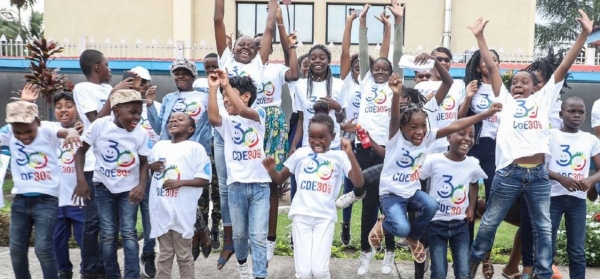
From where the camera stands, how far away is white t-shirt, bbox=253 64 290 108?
18.7 feet

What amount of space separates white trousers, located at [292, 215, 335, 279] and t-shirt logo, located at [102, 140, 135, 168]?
57.9 inches

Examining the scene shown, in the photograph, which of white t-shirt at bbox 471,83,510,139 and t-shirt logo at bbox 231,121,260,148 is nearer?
t-shirt logo at bbox 231,121,260,148

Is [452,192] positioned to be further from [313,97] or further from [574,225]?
[313,97]

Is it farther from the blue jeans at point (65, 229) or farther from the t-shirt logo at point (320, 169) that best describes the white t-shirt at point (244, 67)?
the blue jeans at point (65, 229)

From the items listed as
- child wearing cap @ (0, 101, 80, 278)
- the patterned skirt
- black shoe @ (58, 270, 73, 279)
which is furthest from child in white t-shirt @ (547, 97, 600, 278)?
black shoe @ (58, 270, 73, 279)

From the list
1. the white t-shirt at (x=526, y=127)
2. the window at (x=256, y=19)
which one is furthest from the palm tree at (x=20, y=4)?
the white t-shirt at (x=526, y=127)

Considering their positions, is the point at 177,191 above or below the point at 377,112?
below

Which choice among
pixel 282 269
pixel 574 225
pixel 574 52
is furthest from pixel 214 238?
pixel 574 52

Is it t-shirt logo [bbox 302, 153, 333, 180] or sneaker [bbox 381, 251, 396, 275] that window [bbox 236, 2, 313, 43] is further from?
t-shirt logo [bbox 302, 153, 333, 180]

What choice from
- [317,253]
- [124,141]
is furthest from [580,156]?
[124,141]

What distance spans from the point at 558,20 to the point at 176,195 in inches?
1272

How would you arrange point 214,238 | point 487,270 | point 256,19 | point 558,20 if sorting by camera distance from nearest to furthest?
point 487,270
point 214,238
point 256,19
point 558,20

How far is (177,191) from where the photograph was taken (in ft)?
15.3

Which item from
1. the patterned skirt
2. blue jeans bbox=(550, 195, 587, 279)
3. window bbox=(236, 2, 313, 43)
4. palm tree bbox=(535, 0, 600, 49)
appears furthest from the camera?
palm tree bbox=(535, 0, 600, 49)
